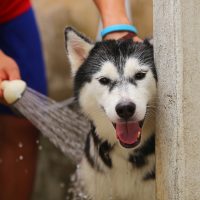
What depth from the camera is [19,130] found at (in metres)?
2.45

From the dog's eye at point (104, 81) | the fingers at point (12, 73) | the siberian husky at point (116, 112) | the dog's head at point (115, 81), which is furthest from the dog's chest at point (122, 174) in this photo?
the fingers at point (12, 73)

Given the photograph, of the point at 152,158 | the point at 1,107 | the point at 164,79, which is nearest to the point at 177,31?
the point at 164,79

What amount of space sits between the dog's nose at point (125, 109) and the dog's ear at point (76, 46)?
1.22 ft

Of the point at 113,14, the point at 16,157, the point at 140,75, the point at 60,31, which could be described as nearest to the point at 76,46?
the point at 113,14

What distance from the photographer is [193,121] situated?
5.26 feet

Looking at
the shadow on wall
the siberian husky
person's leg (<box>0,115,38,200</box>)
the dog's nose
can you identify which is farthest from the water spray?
the shadow on wall

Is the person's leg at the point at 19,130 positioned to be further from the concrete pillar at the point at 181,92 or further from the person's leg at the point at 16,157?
the concrete pillar at the point at 181,92

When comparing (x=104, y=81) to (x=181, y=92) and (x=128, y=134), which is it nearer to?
(x=128, y=134)

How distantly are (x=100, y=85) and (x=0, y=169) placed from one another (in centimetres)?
87

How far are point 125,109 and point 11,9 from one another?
924 millimetres

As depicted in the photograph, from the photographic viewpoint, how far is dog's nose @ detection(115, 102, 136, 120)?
1.72 m

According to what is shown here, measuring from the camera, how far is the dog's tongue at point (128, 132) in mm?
1824

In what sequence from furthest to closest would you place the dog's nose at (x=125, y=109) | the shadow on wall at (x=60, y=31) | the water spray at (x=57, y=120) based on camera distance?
the shadow on wall at (x=60, y=31)
the water spray at (x=57, y=120)
the dog's nose at (x=125, y=109)

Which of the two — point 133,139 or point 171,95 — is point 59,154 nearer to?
point 133,139
